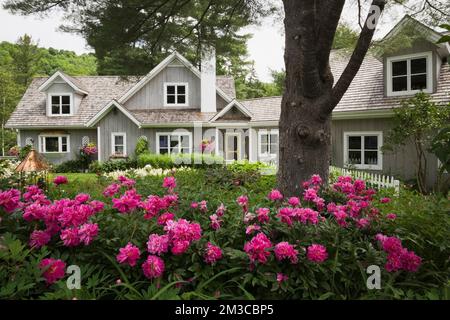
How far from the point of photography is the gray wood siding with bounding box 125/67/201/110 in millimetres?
20484

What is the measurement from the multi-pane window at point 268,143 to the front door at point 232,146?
1.34m

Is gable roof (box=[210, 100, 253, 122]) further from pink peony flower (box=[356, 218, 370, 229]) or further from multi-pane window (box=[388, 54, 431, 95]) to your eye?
pink peony flower (box=[356, 218, 370, 229])

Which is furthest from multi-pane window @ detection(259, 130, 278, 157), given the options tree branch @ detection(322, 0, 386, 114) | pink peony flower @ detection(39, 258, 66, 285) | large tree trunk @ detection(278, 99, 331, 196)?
pink peony flower @ detection(39, 258, 66, 285)

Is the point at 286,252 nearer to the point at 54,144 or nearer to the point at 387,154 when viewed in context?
the point at 387,154

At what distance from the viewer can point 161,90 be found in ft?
67.5

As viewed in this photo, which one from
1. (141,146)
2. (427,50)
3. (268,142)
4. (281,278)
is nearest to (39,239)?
(281,278)

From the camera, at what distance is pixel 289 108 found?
4.49 meters

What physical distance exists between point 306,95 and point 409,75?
34.3 ft

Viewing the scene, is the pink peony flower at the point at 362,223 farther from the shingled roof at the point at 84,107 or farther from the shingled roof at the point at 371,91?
the shingled roof at the point at 84,107

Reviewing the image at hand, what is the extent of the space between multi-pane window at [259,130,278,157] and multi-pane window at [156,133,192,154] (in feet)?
14.3

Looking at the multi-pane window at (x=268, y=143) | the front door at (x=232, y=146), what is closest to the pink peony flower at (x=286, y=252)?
the multi-pane window at (x=268, y=143)

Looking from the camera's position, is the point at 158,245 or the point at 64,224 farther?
the point at 64,224
